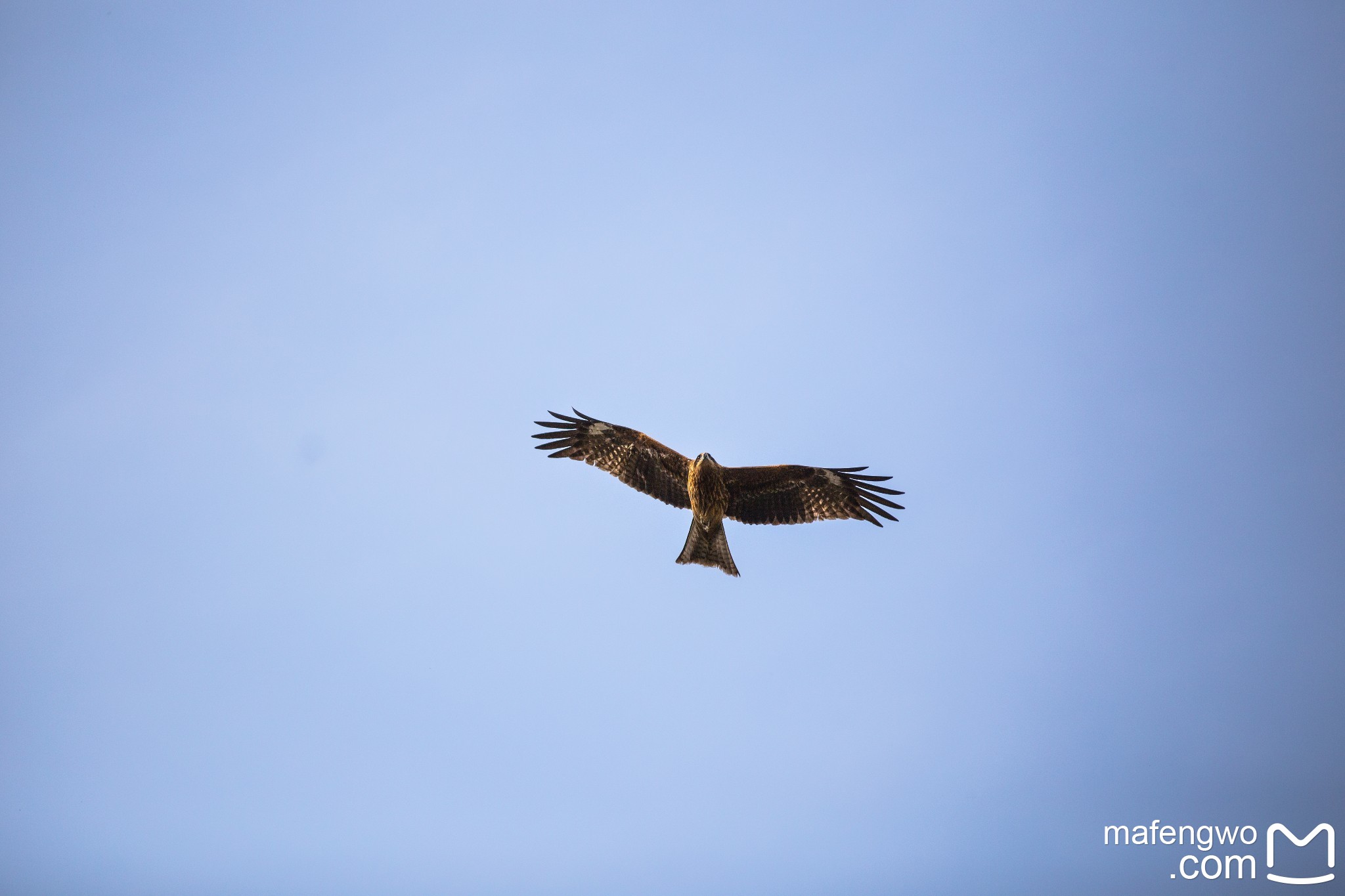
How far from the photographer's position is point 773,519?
508 inches

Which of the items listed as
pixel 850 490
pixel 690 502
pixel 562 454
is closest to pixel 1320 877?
pixel 850 490

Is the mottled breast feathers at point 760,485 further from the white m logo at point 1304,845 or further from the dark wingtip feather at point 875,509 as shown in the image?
the white m logo at point 1304,845

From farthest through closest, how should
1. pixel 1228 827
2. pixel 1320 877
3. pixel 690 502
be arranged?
1. pixel 1228 827
2. pixel 1320 877
3. pixel 690 502

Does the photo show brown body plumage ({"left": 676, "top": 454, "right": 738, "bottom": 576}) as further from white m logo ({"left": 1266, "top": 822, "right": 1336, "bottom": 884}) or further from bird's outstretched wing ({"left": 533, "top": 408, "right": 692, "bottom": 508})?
white m logo ({"left": 1266, "top": 822, "right": 1336, "bottom": 884})

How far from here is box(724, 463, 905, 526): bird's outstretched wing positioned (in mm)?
12727

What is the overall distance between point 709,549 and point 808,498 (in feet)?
5.02

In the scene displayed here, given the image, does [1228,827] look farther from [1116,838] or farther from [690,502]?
[690,502]

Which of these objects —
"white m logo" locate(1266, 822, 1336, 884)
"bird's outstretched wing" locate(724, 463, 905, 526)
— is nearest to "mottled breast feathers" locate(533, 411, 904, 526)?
"bird's outstretched wing" locate(724, 463, 905, 526)

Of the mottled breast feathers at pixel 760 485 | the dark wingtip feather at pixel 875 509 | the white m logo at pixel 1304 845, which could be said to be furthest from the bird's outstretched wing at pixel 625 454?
the white m logo at pixel 1304 845

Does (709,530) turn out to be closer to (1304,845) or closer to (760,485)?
(760,485)

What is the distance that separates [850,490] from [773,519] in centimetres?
107

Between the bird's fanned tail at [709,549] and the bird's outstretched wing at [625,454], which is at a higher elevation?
the bird's outstretched wing at [625,454]

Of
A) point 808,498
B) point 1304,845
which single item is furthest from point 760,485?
point 1304,845

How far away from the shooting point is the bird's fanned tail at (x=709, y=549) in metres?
12.4
